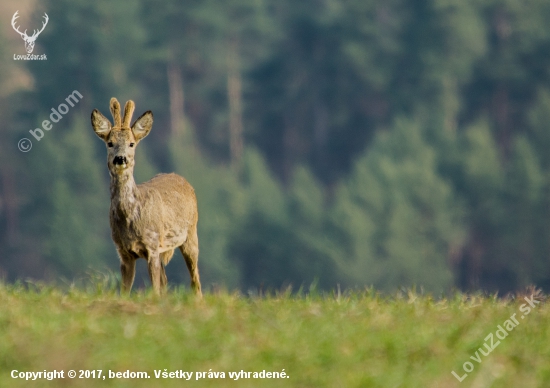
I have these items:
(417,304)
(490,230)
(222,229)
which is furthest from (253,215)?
(417,304)

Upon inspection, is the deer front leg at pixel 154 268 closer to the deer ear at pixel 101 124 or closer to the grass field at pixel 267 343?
the deer ear at pixel 101 124

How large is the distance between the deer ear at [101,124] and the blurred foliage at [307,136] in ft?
170

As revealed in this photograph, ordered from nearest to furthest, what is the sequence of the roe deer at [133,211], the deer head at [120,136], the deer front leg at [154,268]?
1. the deer front leg at [154,268]
2. the roe deer at [133,211]
3. the deer head at [120,136]

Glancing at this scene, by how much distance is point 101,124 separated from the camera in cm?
1074

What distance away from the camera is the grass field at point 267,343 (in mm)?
6727

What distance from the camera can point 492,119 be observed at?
82188 mm

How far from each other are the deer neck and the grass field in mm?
1939

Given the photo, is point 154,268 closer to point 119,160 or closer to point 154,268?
point 154,268

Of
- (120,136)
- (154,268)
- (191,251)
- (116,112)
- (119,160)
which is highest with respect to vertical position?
(116,112)

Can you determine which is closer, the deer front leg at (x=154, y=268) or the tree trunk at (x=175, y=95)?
the deer front leg at (x=154, y=268)

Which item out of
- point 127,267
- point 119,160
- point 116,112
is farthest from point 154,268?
point 116,112

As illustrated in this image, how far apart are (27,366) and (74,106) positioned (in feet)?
250

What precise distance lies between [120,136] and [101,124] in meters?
0.21

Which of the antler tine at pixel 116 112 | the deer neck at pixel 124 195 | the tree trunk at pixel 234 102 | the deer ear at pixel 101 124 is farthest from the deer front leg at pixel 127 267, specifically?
the tree trunk at pixel 234 102
